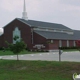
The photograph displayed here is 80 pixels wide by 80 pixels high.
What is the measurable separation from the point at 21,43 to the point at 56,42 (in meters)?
36.7

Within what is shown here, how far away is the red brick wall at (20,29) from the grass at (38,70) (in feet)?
124

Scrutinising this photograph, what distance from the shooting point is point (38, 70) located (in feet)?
52.2

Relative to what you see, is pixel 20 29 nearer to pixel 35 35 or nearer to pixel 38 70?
pixel 35 35

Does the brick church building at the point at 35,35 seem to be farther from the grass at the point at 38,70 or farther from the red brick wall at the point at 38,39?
the grass at the point at 38,70

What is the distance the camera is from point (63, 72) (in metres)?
14.8

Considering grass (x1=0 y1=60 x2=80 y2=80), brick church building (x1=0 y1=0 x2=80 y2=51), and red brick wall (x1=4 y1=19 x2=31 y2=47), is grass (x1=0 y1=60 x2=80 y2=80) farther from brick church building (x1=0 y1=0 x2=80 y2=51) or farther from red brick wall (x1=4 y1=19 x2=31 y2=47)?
red brick wall (x1=4 y1=19 x2=31 y2=47)

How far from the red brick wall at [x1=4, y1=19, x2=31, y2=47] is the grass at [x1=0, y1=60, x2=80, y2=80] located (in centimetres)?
3792

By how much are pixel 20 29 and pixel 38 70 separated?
142 ft

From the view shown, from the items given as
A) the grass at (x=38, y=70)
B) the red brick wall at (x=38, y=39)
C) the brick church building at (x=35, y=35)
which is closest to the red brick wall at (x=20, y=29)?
the brick church building at (x=35, y=35)

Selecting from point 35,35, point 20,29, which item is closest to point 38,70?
point 35,35

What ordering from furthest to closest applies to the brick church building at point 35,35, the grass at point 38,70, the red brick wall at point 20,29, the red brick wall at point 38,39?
1. the red brick wall at point 20,29
2. the red brick wall at point 38,39
3. the brick church building at point 35,35
4. the grass at point 38,70

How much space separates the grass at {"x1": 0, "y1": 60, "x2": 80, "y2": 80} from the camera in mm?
13943

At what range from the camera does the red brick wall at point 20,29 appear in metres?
56.9

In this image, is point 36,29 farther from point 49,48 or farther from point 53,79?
point 53,79
